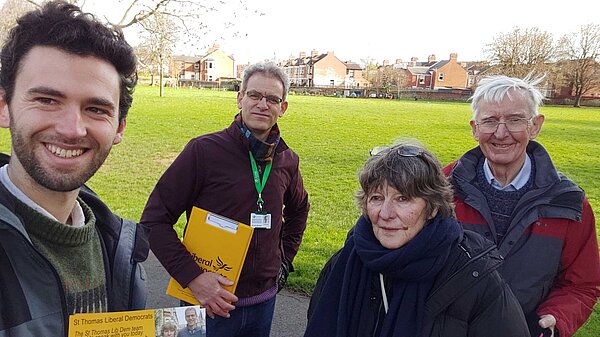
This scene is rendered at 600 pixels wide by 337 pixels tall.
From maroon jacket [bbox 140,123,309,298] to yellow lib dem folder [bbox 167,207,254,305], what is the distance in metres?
0.08

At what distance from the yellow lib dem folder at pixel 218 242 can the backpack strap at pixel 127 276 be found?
68 centimetres

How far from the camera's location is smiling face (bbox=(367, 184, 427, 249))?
205 centimetres

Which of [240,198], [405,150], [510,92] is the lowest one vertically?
[240,198]

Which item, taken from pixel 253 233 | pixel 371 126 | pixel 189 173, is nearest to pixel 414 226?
pixel 253 233

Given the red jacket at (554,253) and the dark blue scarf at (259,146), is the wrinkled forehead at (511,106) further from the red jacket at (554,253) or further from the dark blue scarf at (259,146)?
the dark blue scarf at (259,146)

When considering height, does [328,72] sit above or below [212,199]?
above

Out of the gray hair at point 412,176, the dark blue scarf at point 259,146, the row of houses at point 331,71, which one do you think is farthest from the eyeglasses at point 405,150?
the row of houses at point 331,71

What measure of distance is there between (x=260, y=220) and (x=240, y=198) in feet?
0.62

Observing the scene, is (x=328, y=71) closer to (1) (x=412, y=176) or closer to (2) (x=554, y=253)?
(2) (x=554, y=253)

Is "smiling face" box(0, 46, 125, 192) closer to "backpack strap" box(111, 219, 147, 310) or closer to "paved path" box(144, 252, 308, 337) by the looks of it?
"backpack strap" box(111, 219, 147, 310)

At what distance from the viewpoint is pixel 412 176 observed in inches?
80.2

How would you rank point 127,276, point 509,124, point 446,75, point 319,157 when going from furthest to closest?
point 446,75, point 319,157, point 509,124, point 127,276

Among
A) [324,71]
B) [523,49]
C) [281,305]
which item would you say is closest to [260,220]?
[281,305]

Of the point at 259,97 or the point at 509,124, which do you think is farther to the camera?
the point at 259,97
